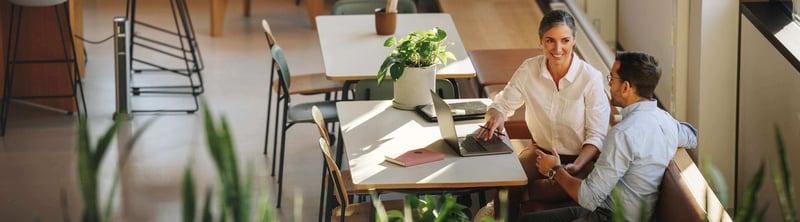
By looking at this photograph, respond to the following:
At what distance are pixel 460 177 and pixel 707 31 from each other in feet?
5.87

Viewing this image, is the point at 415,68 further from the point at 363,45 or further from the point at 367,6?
the point at 367,6

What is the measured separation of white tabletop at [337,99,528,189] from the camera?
3.89m

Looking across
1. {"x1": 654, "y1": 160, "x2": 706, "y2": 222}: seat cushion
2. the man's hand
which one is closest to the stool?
the man's hand

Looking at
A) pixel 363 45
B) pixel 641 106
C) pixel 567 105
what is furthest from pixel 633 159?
pixel 363 45

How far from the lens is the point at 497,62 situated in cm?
653

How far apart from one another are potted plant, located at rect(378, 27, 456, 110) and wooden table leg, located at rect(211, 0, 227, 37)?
4.52 meters

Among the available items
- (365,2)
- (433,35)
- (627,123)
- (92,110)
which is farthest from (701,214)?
(92,110)

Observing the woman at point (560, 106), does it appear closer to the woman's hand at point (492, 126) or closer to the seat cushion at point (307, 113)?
the woman's hand at point (492, 126)

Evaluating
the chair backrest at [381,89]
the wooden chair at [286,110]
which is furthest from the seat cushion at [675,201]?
the wooden chair at [286,110]

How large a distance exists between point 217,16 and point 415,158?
5.36 metres

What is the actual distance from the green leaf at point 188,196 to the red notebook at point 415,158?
2.73 metres

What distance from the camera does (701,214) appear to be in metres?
3.47

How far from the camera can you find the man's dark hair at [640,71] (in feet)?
12.4

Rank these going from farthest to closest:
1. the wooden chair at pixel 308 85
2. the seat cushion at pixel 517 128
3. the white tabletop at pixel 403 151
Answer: the wooden chair at pixel 308 85, the seat cushion at pixel 517 128, the white tabletop at pixel 403 151
